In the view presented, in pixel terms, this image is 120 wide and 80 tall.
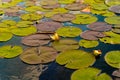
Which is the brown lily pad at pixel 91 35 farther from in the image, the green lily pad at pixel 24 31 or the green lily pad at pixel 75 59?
the green lily pad at pixel 24 31

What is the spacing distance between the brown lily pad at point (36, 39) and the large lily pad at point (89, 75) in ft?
4.13

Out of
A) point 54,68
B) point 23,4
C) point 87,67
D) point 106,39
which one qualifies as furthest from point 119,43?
point 23,4

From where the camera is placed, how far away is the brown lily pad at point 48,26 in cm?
558

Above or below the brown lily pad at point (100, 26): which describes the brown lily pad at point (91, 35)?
below

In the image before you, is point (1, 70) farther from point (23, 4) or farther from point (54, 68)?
point (23, 4)

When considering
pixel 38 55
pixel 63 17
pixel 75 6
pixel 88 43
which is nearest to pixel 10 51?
pixel 38 55

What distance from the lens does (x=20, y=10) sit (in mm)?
6762

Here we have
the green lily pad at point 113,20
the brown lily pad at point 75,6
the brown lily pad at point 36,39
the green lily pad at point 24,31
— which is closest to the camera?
the brown lily pad at point 36,39

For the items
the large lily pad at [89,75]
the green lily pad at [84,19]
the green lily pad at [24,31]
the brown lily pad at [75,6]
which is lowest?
the large lily pad at [89,75]

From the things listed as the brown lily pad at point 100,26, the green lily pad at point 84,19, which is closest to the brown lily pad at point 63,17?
the green lily pad at point 84,19

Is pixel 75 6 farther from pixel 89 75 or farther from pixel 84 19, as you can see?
pixel 89 75

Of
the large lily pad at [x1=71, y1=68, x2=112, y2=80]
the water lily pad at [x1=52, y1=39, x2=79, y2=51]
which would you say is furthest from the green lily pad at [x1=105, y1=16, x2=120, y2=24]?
the large lily pad at [x1=71, y1=68, x2=112, y2=80]

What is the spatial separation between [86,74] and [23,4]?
3965 millimetres

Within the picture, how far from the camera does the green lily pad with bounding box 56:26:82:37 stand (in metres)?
5.32
